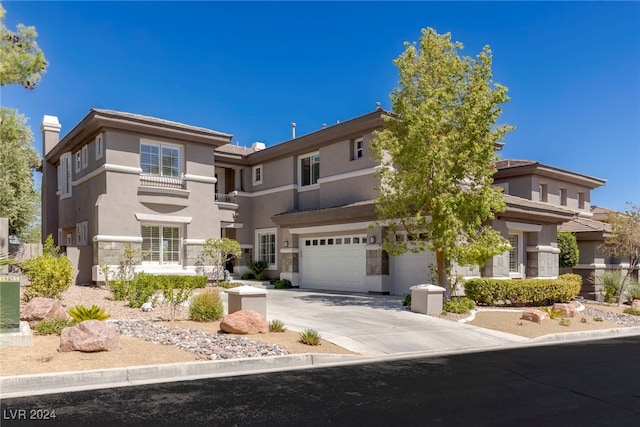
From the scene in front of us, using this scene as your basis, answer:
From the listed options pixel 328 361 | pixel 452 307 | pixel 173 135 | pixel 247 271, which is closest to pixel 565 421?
pixel 328 361

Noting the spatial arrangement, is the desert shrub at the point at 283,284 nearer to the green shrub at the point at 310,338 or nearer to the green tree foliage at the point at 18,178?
the green shrub at the point at 310,338

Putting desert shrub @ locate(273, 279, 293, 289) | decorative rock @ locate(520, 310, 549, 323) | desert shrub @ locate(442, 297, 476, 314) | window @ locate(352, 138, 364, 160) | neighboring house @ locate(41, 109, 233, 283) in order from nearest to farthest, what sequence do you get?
decorative rock @ locate(520, 310, 549, 323), desert shrub @ locate(442, 297, 476, 314), neighboring house @ locate(41, 109, 233, 283), window @ locate(352, 138, 364, 160), desert shrub @ locate(273, 279, 293, 289)

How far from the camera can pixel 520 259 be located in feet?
74.5

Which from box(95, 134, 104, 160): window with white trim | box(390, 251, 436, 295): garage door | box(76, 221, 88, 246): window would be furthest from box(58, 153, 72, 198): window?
box(390, 251, 436, 295): garage door

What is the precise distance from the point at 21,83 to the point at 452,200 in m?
13.6

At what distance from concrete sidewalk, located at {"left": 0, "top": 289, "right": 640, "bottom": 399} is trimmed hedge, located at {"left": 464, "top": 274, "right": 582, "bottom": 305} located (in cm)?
283

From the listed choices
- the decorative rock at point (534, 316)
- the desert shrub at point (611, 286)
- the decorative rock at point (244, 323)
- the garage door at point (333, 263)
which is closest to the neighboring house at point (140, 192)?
the garage door at point (333, 263)

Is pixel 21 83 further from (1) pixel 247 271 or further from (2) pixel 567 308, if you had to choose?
(2) pixel 567 308

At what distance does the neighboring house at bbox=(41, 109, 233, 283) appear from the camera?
21.6 m

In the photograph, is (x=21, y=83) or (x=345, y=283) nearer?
(x=21, y=83)

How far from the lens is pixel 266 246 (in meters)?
28.7

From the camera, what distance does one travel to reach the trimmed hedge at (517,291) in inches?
728

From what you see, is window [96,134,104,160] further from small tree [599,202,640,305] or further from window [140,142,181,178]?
small tree [599,202,640,305]

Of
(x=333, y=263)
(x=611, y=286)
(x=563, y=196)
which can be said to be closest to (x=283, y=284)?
(x=333, y=263)
